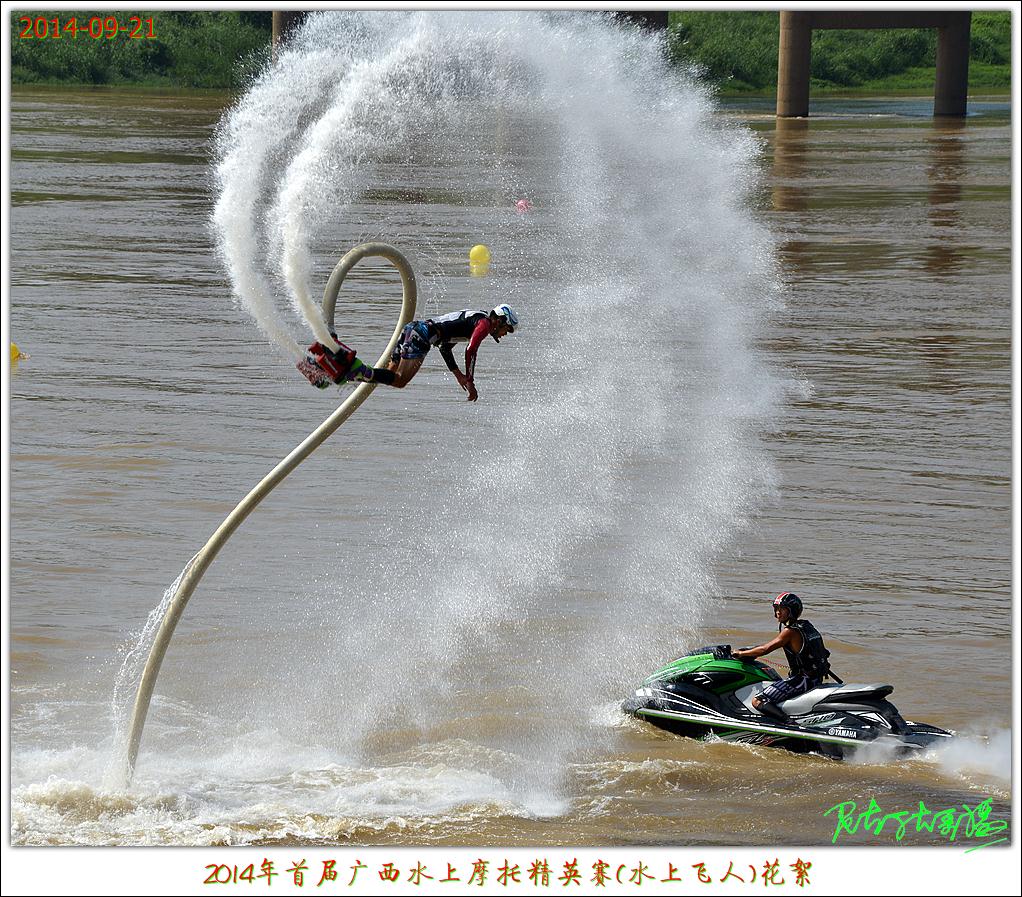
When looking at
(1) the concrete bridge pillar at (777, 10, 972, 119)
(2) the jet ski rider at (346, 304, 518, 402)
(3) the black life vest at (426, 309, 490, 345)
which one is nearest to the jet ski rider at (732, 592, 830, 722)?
(2) the jet ski rider at (346, 304, 518, 402)

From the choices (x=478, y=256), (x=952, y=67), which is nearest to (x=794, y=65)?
(x=952, y=67)

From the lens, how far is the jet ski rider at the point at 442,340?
790cm

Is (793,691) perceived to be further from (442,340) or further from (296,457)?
(296,457)

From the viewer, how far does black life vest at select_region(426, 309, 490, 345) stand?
26.8ft

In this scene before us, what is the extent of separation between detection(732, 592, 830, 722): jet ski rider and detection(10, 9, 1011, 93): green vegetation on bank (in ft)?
114

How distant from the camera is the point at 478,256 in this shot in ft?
82.5

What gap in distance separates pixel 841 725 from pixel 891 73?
182 ft

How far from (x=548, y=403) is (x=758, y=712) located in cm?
819

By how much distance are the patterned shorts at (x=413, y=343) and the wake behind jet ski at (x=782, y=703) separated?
338 centimetres

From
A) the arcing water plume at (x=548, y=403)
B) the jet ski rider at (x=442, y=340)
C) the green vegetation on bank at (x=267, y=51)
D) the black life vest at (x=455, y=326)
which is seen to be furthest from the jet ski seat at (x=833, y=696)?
the green vegetation on bank at (x=267, y=51)

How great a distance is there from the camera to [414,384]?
18.8 m
